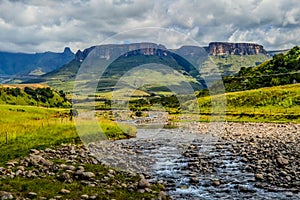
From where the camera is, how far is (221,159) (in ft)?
107

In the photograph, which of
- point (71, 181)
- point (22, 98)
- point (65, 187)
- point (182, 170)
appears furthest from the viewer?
point (22, 98)

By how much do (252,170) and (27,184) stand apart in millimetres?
16084

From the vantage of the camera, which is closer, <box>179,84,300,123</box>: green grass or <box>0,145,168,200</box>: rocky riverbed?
<box>0,145,168,200</box>: rocky riverbed

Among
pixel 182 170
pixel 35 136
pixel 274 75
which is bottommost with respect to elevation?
pixel 182 170

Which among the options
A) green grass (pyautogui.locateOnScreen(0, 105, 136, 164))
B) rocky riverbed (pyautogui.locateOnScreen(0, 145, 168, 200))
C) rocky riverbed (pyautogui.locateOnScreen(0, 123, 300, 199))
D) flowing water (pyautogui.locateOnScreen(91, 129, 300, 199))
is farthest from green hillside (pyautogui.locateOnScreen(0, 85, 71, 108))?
rocky riverbed (pyautogui.locateOnScreen(0, 145, 168, 200))

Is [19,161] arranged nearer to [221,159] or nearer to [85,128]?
[221,159]

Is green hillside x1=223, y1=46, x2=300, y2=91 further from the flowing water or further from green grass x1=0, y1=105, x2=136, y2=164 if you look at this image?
the flowing water

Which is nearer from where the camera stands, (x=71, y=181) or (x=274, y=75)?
(x=71, y=181)

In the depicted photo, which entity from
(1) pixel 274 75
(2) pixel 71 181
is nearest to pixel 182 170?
(2) pixel 71 181

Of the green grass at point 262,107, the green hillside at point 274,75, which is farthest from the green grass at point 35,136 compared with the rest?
the green hillside at point 274,75

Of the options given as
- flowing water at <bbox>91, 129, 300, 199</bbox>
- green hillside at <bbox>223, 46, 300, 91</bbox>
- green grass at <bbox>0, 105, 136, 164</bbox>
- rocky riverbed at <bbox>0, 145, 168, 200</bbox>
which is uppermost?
green hillside at <bbox>223, 46, 300, 91</bbox>

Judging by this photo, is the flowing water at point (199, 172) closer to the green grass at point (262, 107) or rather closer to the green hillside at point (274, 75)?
the green grass at point (262, 107)

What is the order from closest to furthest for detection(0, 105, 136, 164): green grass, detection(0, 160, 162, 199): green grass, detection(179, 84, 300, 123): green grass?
detection(0, 160, 162, 199): green grass
detection(0, 105, 136, 164): green grass
detection(179, 84, 300, 123): green grass

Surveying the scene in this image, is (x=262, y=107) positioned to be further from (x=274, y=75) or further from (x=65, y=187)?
(x=65, y=187)
